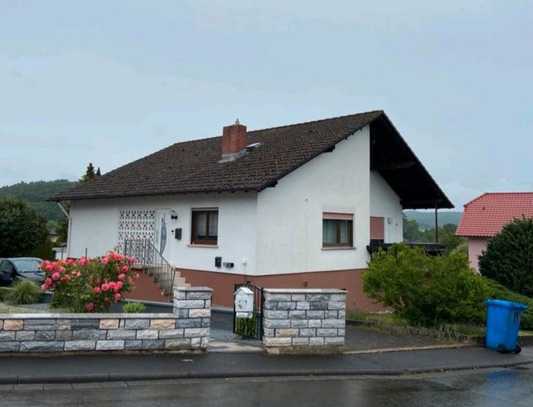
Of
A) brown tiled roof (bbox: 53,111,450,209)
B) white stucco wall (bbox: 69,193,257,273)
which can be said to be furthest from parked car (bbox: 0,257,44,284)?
brown tiled roof (bbox: 53,111,450,209)

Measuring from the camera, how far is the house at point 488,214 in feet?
131

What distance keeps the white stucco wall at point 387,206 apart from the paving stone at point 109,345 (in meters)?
15.2

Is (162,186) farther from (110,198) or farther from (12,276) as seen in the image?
(12,276)

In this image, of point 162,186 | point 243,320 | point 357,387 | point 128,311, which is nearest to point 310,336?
point 243,320

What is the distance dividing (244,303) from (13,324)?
4209 millimetres

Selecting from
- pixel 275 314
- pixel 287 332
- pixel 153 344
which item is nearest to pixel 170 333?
pixel 153 344

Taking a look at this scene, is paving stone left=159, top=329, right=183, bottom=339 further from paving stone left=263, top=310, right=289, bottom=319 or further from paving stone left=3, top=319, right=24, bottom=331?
paving stone left=3, top=319, right=24, bottom=331

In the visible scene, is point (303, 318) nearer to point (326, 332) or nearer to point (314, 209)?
point (326, 332)

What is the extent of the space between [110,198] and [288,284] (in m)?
8.66

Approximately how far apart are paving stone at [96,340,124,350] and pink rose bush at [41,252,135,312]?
1.28 meters

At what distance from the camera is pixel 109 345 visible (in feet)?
31.3

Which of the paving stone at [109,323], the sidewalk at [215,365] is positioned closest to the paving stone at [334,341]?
the sidewalk at [215,365]

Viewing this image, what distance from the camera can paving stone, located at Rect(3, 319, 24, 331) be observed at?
29.7ft

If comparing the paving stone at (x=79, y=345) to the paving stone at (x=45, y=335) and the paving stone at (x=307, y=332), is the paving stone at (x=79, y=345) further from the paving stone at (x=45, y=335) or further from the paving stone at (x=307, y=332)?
the paving stone at (x=307, y=332)
